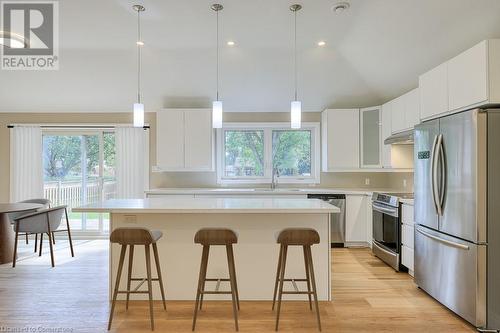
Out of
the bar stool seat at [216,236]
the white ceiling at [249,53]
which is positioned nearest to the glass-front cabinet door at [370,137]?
the white ceiling at [249,53]

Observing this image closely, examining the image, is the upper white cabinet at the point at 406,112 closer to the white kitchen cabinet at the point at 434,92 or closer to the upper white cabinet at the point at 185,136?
the white kitchen cabinet at the point at 434,92

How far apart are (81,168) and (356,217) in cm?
490

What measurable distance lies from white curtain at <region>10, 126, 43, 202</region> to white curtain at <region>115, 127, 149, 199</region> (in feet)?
4.69

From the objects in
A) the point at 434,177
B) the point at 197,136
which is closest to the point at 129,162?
the point at 197,136

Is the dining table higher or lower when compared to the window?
lower

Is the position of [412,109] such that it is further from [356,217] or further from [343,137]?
[356,217]

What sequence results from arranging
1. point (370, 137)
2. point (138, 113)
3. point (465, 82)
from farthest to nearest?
point (370, 137)
point (138, 113)
point (465, 82)

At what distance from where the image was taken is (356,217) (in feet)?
15.8

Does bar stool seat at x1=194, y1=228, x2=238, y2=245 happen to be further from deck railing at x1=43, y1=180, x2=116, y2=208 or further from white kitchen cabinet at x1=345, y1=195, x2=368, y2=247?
deck railing at x1=43, y1=180, x2=116, y2=208

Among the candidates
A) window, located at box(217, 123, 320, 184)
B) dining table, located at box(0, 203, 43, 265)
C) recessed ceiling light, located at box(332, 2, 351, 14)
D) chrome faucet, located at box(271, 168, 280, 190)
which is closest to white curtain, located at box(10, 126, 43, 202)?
dining table, located at box(0, 203, 43, 265)

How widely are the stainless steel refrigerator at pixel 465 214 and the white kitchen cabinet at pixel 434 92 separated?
0.15m

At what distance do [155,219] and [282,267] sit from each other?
135cm

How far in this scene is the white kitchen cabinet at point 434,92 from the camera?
9.37ft

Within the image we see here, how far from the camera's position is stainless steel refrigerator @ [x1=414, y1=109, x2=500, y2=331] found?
2.37 metres
